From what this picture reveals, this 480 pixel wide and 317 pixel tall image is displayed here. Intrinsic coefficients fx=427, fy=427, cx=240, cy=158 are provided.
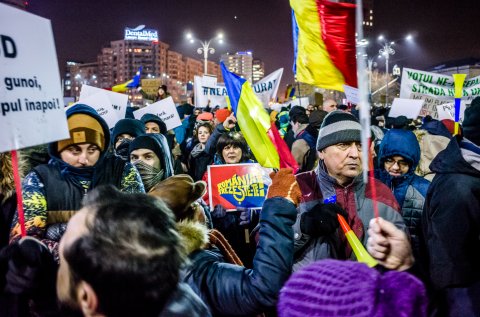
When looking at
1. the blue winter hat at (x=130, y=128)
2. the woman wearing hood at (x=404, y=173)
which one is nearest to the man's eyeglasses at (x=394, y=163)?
the woman wearing hood at (x=404, y=173)

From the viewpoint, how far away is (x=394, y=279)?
1312mm

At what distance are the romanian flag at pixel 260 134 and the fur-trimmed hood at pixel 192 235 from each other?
3.34 ft

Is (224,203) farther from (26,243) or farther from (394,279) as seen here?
(394,279)

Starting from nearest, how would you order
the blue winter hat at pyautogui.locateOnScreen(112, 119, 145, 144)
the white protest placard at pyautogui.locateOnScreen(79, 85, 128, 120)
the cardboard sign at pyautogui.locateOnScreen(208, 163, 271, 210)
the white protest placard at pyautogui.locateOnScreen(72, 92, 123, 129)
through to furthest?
1. the cardboard sign at pyautogui.locateOnScreen(208, 163, 271, 210)
2. the blue winter hat at pyautogui.locateOnScreen(112, 119, 145, 144)
3. the white protest placard at pyautogui.locateOnScreen(72, 92, 123, 129)
4. the white protest placard at pyautogui.locateOnScreen(79, 85, 128, 120)

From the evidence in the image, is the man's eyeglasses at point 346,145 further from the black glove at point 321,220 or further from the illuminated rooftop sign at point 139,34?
the illuminated rooftop sign at point 139,34

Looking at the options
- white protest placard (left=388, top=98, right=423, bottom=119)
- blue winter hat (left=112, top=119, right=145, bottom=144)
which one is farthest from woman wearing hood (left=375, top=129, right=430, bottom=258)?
white protest placard (left=388, top=98, right=423, bottom=119)

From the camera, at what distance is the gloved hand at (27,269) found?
1.66 m

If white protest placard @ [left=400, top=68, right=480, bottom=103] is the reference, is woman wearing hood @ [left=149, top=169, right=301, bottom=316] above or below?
below

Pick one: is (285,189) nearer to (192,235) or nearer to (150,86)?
(192,235)

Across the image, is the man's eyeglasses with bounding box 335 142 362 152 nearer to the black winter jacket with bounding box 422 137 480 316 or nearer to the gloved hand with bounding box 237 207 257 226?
the black winter jacket with bounding box 422 137 480 316

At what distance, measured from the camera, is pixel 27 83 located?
2082 mm

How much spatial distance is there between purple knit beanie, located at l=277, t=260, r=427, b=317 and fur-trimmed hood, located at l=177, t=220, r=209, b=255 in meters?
0.69

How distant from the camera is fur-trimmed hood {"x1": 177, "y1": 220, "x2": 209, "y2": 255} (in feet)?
6.44

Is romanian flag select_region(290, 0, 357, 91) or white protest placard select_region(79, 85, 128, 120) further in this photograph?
white protest placard select_region(79, 85, 128, 120)
